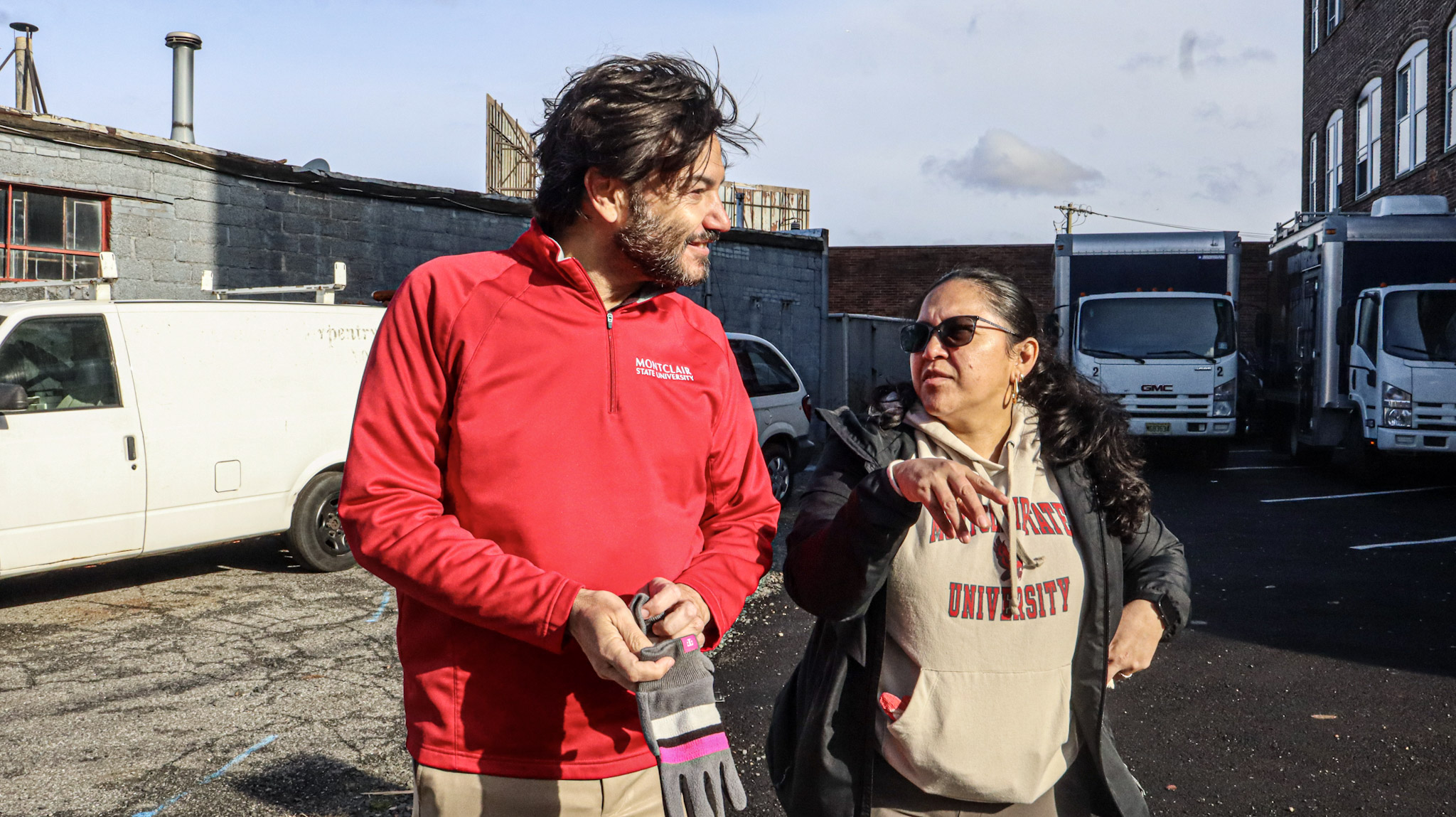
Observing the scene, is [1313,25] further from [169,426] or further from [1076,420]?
[1076,420]

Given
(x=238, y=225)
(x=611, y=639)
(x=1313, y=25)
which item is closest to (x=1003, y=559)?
(x=611, y=639)

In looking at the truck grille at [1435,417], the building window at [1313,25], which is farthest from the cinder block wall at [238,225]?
the building window at [1313,25]

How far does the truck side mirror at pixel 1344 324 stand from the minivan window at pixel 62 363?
12.7m

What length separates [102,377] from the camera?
21.5 feet

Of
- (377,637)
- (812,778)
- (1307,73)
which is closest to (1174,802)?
(812,778)

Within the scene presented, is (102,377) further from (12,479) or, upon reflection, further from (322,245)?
(322,245)

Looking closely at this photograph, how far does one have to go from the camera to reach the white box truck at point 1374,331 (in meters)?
11.8

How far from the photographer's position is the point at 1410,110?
845 inches

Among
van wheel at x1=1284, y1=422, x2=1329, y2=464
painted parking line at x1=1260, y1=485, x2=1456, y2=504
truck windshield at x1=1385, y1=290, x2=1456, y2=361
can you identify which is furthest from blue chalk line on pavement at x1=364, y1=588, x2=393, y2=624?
van wheel at x1=1284, y1=422, x2=1329, y2=464

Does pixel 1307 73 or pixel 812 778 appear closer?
pixel 812 778

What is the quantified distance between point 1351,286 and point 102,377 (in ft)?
43.3

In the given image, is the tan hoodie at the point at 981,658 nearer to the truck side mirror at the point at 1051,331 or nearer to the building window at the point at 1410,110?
the truck side mirror at the point at 1051,331

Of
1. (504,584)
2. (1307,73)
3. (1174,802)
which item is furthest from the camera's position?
(1307,73)

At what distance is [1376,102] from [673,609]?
2671cm
